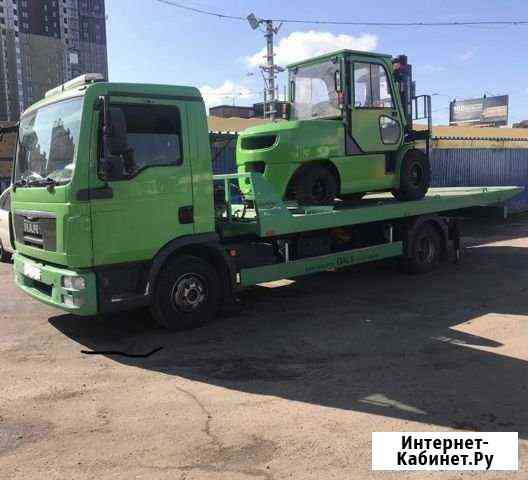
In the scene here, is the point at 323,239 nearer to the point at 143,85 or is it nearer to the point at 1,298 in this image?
the point at 143,85

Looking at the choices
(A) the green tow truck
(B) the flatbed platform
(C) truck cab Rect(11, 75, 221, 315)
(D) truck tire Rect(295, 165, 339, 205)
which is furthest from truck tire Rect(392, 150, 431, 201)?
(C) truck cab Rect(11, 75, 221, 315)

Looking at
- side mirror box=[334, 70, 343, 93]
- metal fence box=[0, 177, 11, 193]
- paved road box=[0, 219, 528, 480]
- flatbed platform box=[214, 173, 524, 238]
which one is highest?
side mirror box=[334, 70, 343, 93]

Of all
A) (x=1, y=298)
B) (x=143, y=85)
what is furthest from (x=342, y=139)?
(x=1, y=298)

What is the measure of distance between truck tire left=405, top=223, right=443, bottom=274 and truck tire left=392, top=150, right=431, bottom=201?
570mm

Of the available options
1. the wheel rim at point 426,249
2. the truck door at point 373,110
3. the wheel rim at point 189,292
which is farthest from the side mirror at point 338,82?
the wheel rim at point 189,292

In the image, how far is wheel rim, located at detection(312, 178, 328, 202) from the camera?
8.00 m

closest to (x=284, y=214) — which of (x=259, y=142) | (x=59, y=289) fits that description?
(x=259, y=142)

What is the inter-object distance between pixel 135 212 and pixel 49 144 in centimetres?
118

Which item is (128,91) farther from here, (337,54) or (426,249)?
(426,249)

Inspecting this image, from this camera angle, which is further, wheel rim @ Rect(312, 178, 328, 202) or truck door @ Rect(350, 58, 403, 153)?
truck door @ Rect(350, 58, 403, 153)

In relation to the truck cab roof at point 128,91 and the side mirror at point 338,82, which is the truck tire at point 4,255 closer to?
the truck cab roof at point 128,91

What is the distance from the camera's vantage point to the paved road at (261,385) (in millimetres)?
3660

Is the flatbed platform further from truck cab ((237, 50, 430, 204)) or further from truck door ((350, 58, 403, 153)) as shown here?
truck door ((350, 58, 403, 153))

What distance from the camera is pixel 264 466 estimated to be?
138 inches
